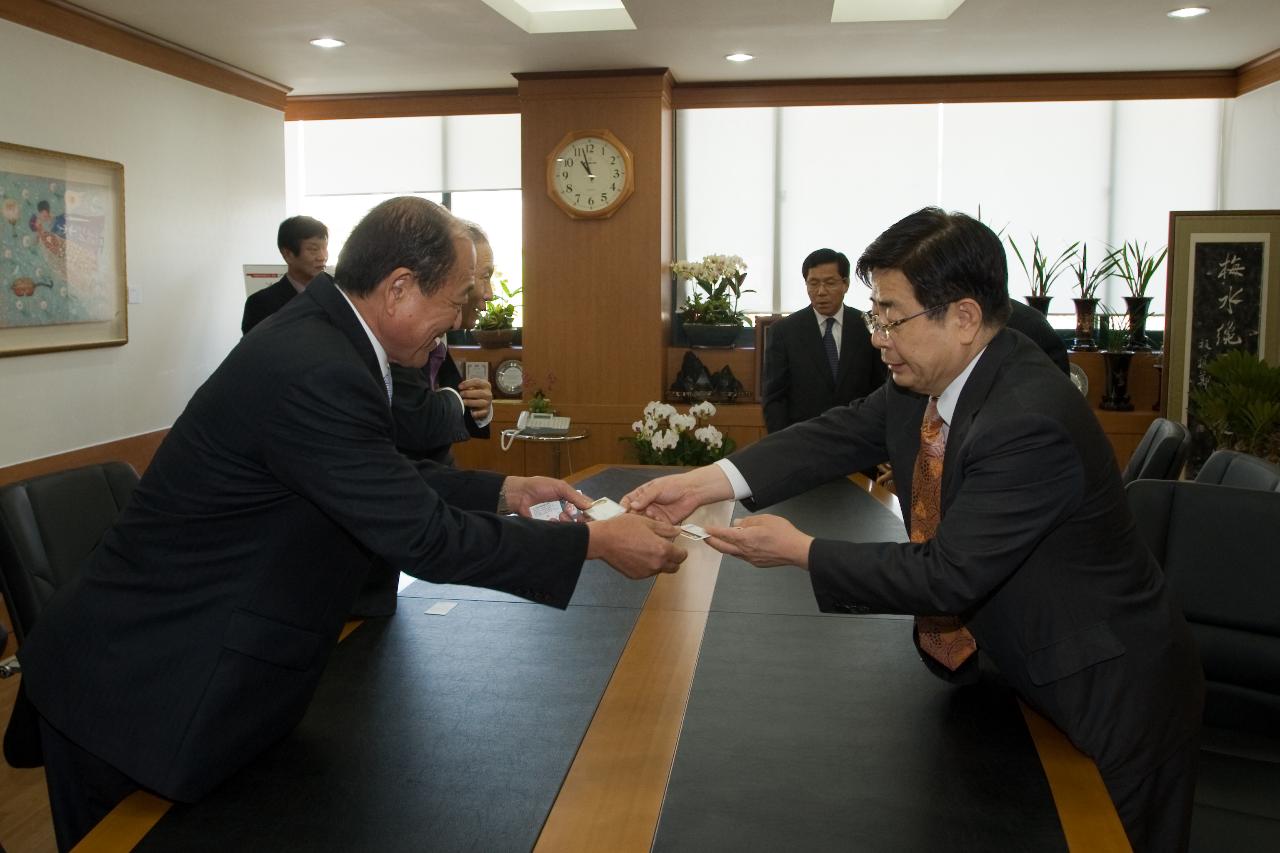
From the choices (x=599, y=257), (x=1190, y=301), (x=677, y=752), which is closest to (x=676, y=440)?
(x=599, y=257)

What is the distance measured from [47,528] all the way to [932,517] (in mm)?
1880

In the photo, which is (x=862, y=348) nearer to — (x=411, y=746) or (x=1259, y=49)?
(x=1259, y=49)

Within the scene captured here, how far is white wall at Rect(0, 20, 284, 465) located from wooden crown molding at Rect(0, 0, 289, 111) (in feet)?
0.18

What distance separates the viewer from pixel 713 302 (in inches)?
269

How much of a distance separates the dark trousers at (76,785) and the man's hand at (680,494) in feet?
4.17

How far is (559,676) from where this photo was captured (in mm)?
1963

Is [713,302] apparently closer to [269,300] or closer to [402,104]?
[402,104]

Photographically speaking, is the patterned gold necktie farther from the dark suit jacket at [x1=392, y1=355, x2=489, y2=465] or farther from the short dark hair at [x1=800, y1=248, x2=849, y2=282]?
the short dark hair at [x1=800, y1=248, x2=849, y2=282]

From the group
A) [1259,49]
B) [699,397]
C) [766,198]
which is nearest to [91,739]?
[699,397]

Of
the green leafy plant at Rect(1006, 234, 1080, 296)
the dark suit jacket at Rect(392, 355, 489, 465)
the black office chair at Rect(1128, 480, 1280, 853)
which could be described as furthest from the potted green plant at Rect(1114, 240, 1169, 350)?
the dark suit jacket at Rect(392, 355, 489, 465)

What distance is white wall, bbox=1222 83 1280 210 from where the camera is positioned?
245 inches

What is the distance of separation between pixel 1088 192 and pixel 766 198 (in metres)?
2.07

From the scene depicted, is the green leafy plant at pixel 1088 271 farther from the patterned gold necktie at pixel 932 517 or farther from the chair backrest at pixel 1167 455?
the patterned gold necktie at pixel 932 517

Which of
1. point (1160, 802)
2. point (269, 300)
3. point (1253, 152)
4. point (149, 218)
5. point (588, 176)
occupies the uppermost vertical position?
point (1253, 152)
